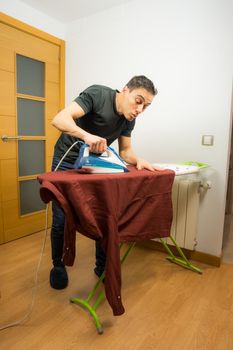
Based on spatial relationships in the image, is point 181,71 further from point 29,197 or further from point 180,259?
point 29,197

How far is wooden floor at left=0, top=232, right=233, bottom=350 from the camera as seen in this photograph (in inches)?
47.3

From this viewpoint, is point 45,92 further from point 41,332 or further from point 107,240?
point 41,332

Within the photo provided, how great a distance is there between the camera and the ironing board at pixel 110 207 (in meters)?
1.00

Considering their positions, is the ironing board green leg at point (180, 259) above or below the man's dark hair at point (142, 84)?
below

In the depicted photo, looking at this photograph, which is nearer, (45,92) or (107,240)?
(107,240)

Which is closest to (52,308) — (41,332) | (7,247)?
(41,332)

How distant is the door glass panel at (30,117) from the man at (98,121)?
898 mm

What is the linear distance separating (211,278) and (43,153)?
1.83 meters

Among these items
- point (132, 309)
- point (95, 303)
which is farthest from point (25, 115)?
point (132, 309)

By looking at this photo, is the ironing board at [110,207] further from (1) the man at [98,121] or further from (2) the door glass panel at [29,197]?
(2) the door glass panel at [29,197]

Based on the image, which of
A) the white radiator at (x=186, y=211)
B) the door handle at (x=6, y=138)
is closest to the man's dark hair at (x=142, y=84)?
the white radiator at (x=186, y=211)

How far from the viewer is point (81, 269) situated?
1.85 metres

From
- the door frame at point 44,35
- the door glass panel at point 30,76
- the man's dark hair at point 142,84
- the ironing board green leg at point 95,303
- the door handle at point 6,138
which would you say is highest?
the door frame at point 44,35

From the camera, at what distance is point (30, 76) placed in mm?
2311
